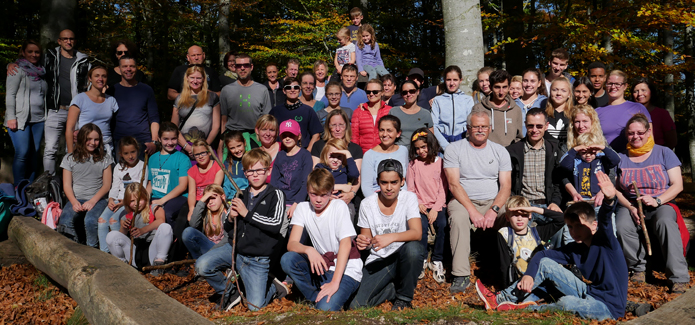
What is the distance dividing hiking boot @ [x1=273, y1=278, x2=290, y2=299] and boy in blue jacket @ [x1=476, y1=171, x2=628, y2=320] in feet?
6.42

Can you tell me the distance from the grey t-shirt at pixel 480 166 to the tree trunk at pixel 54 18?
22.5 feet

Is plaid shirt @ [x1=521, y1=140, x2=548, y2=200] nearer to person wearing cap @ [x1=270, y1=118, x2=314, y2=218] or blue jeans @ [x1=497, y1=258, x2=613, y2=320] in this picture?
blue jeans @ [x1=497, y1=258, x2=613, y2=320]

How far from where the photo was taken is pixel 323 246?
4.55m

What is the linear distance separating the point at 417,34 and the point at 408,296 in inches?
789

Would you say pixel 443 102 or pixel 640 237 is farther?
pixel 443 102

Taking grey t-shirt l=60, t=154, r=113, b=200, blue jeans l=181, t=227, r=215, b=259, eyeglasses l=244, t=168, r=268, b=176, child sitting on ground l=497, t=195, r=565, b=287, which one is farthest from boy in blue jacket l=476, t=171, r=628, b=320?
grey t-shirt l=60, t=154, r=113, b=200

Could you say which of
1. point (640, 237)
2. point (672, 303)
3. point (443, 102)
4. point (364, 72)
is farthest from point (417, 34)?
point (672, 303)

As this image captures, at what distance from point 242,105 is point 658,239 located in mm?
5483

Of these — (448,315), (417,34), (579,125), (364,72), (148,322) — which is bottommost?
(448,315)

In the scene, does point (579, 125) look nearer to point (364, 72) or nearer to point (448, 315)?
point (448, 315)

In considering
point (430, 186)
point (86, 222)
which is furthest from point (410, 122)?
point (86, 222)

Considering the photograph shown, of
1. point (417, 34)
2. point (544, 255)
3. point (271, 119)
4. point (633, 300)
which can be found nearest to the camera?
point (544, 255)

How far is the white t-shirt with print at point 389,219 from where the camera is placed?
4.53 meters

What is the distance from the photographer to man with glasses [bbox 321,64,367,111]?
24.3 ft
